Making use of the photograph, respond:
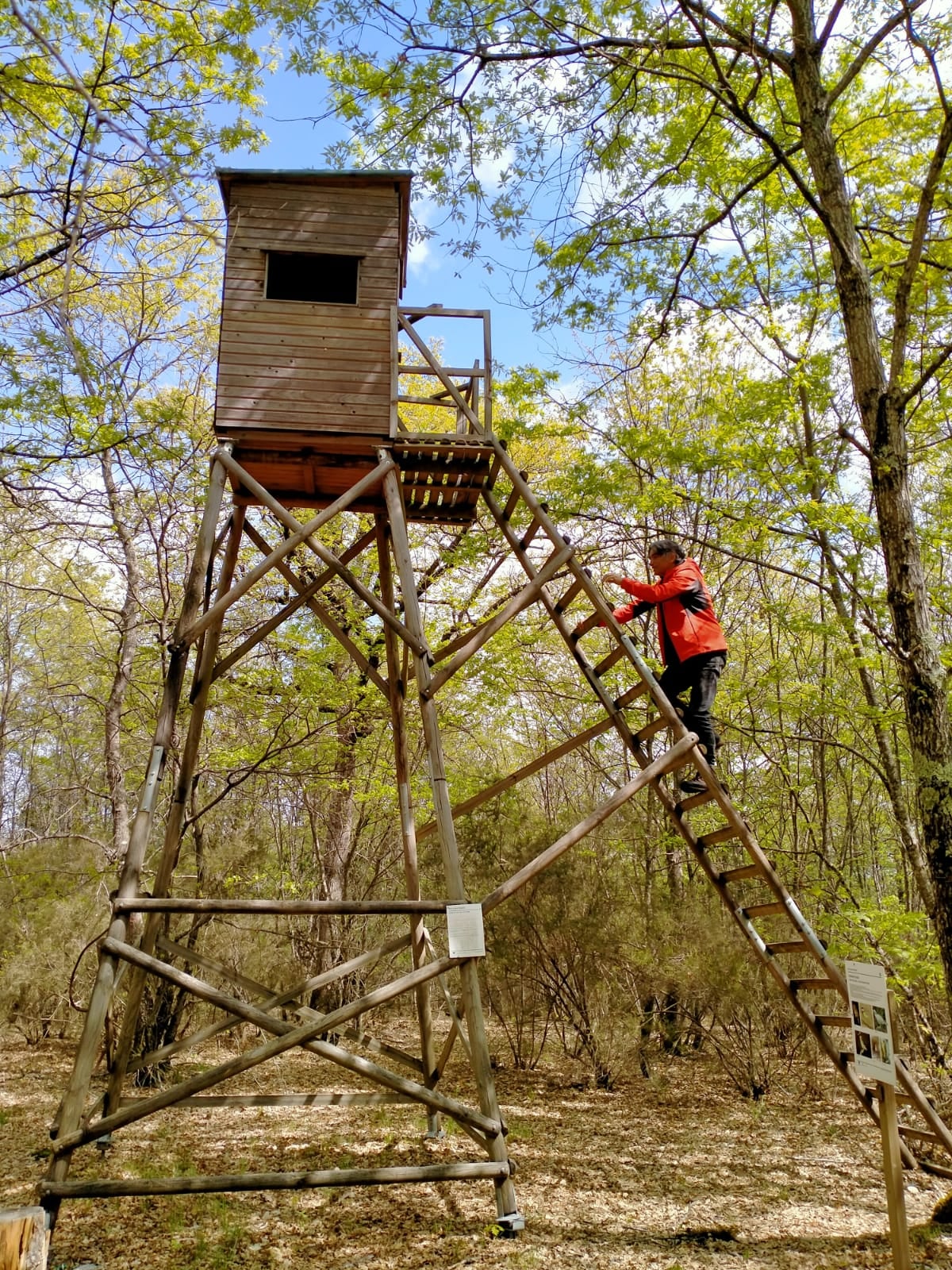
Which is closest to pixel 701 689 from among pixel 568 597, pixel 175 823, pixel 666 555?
pixel 666 555

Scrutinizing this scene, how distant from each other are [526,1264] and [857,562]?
635cm

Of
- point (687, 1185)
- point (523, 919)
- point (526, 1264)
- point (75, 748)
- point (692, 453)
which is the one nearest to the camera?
point (526, 1264)

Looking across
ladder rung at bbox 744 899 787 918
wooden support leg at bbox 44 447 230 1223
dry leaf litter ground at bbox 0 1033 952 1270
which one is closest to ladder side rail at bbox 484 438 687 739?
ladder rung at bbox 744 899 787 918

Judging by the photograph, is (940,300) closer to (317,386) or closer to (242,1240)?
(317,386)

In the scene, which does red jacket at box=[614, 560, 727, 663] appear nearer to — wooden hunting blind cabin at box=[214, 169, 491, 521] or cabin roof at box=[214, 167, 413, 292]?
wooden hunting blind cabin at box=[214, 169, 491, 521]

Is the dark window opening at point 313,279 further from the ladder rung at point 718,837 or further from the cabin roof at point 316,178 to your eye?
the ladder rung at point 718,837

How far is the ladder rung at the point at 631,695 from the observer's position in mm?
6685

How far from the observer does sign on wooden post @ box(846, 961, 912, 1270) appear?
4367 millimetres

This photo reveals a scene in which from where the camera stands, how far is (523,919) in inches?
419

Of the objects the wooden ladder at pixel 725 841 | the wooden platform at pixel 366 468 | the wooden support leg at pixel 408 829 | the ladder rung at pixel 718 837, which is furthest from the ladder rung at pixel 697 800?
the wooden platform at pixel 366 468

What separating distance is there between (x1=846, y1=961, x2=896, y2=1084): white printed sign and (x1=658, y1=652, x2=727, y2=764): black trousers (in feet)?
7.12

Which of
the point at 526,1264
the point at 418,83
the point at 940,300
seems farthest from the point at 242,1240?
the point at 940,300

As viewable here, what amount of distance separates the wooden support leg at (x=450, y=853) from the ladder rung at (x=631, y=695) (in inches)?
68.0

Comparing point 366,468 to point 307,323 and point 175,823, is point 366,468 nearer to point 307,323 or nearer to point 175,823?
point 307,323
